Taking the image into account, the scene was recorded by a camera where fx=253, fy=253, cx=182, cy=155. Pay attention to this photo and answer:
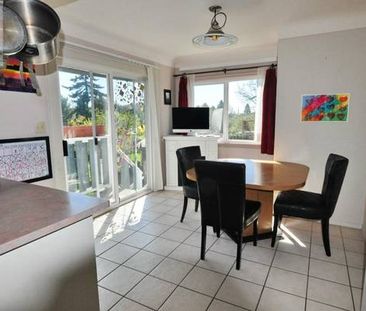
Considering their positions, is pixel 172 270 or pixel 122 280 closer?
pixel 122 280

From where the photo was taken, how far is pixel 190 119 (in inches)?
176

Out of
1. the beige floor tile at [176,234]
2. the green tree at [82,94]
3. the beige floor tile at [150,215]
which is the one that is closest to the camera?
the beige floor tile at [176,234]

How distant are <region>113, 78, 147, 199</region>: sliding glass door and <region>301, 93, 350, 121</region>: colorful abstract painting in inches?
97.4

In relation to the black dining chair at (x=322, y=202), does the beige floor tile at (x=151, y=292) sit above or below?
below

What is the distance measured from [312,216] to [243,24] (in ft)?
7.47

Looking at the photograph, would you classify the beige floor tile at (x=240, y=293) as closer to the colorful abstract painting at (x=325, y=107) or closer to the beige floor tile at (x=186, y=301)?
the beige floor tile at (x=186, y=301)

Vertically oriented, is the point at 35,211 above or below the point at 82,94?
below

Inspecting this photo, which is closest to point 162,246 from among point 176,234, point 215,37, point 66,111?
point 176,234

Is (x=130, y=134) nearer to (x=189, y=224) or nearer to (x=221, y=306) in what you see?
(x=189, y=224)

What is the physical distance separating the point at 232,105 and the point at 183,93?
92 cm

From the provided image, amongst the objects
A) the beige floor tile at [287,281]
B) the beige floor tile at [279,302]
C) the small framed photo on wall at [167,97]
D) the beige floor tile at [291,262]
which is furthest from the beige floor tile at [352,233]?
the small framed photo on wall at [167,97]

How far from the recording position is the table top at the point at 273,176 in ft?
6.98

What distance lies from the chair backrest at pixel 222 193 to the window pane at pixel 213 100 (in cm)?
A: 254

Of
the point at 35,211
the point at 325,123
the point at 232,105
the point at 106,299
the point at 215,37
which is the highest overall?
the point at 215,37
